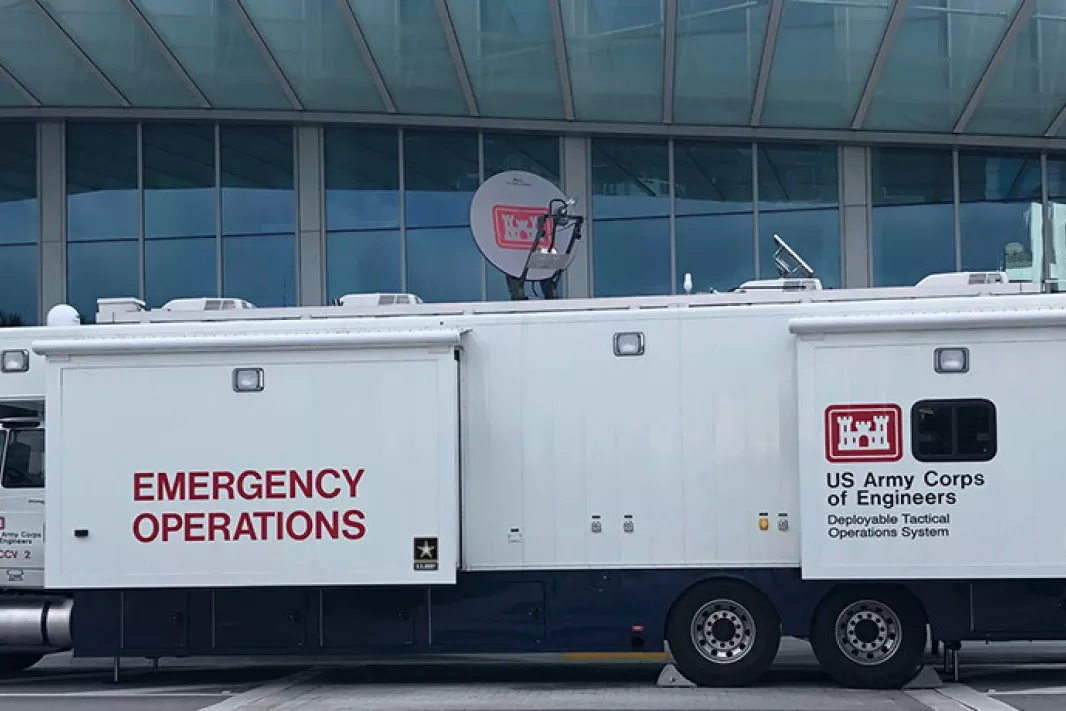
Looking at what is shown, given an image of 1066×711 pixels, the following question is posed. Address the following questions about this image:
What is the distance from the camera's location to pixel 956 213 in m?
21.3

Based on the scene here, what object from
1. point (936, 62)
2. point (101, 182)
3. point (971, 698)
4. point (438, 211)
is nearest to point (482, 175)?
point (438, 211)

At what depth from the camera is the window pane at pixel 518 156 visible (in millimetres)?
22000

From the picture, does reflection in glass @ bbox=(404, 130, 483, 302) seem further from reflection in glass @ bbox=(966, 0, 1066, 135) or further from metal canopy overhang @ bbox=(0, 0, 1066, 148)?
reflection in glass @ bbox=(966, 0, 1066, 135)

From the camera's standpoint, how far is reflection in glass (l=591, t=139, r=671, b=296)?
21.8 metres

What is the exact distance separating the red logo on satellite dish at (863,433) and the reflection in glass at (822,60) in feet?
28.3

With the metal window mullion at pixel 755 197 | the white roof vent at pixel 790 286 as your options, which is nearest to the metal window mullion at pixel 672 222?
the metal window mullion at pixel 755 197

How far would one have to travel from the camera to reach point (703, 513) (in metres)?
11.3

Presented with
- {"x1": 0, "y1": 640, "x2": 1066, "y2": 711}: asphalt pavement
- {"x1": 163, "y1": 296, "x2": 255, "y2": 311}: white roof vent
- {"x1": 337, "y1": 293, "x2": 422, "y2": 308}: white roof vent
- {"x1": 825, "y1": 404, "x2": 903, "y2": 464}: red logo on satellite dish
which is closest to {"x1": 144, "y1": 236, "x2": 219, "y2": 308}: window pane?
{"x1": 0, "y1": 640, "x2": 1066, "y2": 711}: asphalt pavement

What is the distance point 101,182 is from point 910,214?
13.1 metres

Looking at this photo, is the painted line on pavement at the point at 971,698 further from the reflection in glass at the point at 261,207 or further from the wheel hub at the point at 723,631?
the reflection in glass at the point at 261,207

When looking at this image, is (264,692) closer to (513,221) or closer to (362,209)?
(513,221)

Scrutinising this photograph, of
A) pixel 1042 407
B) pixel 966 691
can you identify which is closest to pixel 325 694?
pixel 966 691

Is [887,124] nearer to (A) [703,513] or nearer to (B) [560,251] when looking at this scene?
(B) [560,251]

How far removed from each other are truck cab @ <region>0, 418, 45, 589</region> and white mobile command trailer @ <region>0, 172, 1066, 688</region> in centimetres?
76
